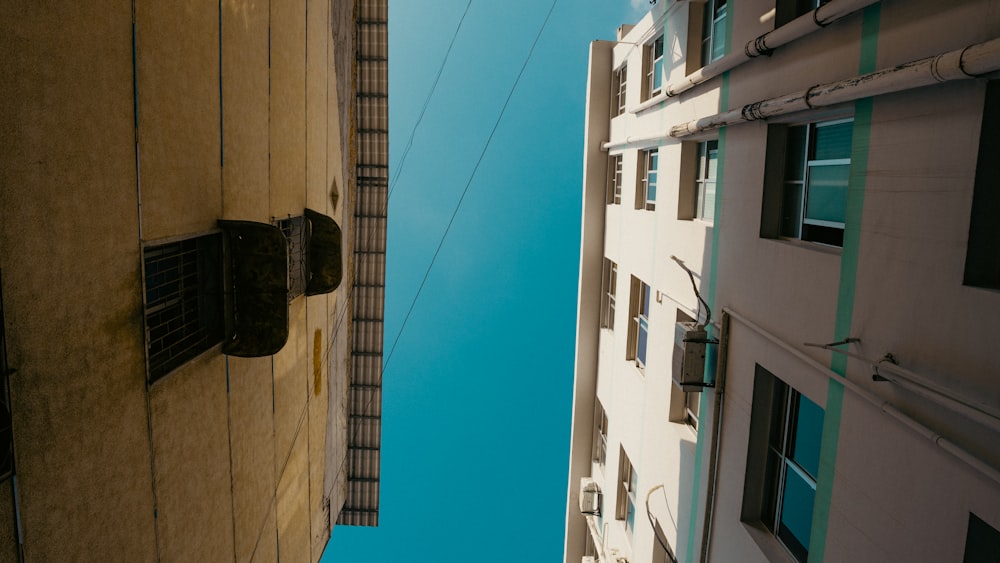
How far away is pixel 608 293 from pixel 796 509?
432 inches

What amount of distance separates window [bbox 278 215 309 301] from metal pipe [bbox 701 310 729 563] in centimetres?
703

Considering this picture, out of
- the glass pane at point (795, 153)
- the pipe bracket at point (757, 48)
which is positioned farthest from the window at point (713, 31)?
the glass pane at point (795, 153)

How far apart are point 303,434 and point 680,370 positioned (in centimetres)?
723

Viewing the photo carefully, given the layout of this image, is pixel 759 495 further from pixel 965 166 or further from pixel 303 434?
pixel 303 434

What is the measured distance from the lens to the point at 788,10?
24.7 feet

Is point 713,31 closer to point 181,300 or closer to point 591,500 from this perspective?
point 181,300

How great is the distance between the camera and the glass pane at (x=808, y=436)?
679 cm

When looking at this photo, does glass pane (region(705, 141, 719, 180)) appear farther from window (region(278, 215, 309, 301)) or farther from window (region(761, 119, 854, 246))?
window (region(278, 215, 309, 301))

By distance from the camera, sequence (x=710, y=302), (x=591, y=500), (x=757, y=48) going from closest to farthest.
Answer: (x=757, y=48), (x=710, y=302), (x=591, y=500)

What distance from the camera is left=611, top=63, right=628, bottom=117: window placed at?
1664cm

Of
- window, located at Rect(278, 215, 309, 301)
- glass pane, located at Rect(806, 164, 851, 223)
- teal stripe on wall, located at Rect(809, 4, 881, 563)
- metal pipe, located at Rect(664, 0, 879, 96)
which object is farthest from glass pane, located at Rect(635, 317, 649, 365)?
window, located at Rect(278, 215, 309, 301)

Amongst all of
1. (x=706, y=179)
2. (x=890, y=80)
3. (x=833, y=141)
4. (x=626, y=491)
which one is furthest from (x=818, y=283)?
(x=626, y=491)

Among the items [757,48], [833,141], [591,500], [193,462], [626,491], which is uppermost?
[757,48]

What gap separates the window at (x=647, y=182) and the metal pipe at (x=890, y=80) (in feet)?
17.5
